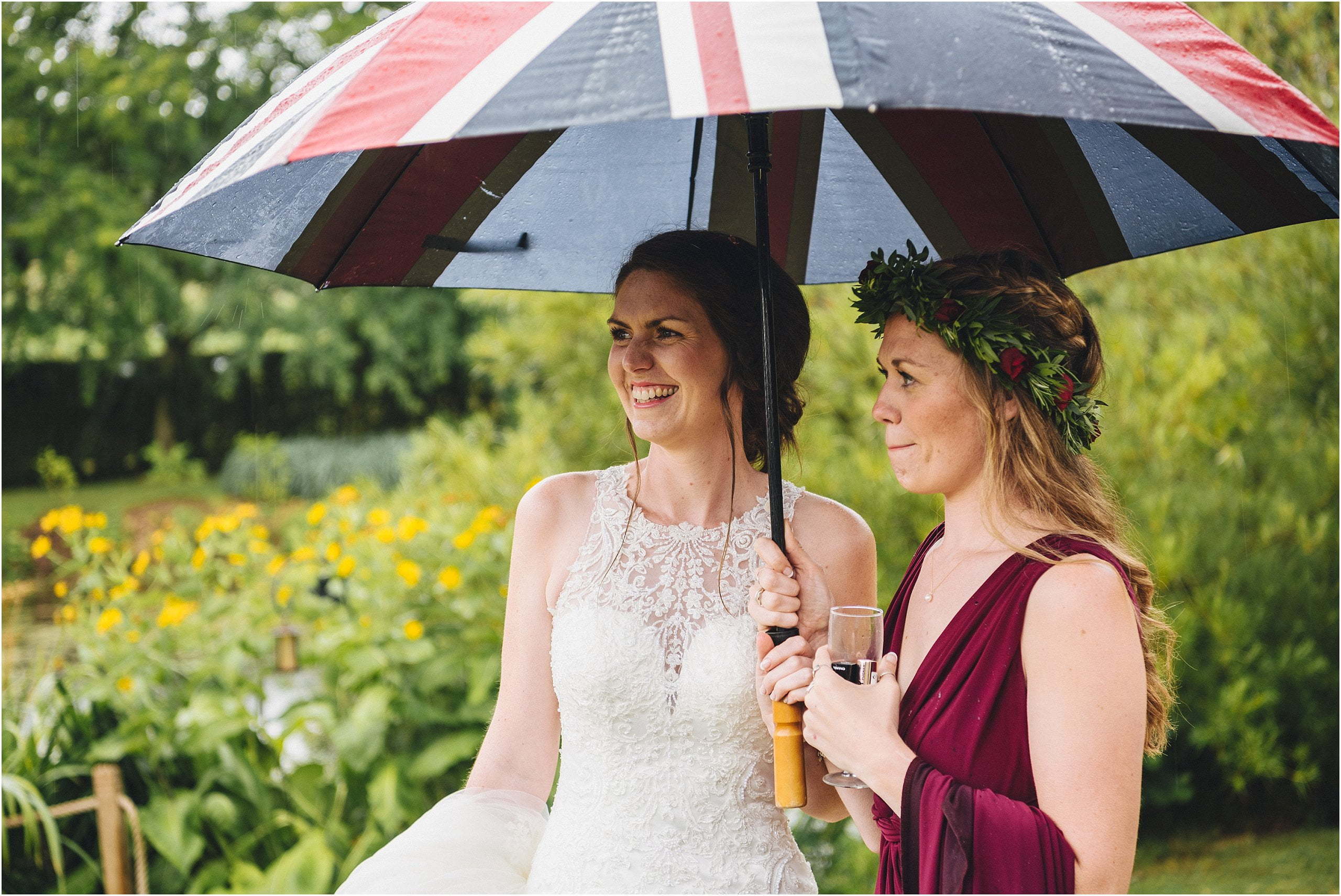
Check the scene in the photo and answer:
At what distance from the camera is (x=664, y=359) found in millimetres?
2459

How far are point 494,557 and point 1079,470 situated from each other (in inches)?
128

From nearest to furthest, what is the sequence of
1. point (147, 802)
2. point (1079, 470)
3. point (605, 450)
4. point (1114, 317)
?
point (1079, 470) < point (147, 802) < point (1114, 317) < point (605, 450)

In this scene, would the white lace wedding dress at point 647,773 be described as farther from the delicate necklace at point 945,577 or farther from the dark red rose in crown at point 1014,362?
the dark red rose in crown at point 1014,362

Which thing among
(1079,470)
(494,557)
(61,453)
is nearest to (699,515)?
(1079,470)

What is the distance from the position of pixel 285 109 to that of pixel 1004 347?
128cm

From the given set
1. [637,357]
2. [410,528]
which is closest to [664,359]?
[637,357]

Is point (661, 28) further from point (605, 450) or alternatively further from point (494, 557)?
point (605, 450)

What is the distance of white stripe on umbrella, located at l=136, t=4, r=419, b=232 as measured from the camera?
1.61 meters

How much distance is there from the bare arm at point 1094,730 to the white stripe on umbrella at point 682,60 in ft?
3.22

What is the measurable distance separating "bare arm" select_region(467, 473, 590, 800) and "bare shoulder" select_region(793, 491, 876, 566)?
0.54 metres

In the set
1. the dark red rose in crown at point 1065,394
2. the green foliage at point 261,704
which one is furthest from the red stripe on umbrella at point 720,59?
the green foliage at point 261,704

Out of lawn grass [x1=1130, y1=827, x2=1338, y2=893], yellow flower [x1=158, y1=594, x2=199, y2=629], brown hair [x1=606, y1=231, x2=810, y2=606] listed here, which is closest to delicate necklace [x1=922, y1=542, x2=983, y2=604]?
brown hair [x1=606, y1=231, x2=810, y2=606]

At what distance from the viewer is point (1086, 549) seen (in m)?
1.79

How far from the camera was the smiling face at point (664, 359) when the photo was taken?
246cm
